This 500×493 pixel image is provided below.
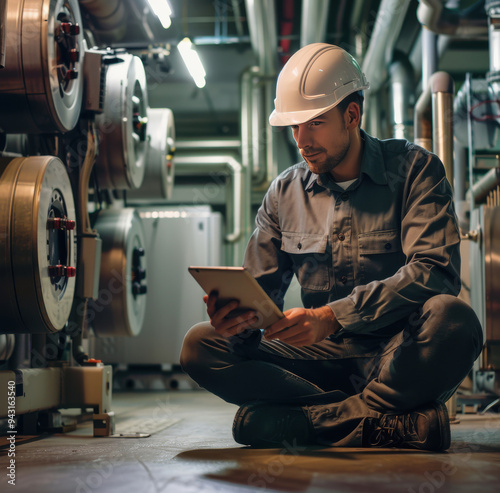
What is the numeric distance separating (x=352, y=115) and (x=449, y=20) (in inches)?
81.7

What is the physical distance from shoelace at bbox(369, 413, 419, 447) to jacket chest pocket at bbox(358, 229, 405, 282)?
1.21ft

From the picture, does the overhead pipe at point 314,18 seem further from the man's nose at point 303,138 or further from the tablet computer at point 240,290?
the tablet computer at point 240,290

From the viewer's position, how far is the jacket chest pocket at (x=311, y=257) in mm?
1723

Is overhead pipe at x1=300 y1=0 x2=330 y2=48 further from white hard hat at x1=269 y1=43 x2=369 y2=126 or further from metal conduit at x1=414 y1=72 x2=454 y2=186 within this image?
white hard hat at x1=269 y1=43 x2=369 y2=126

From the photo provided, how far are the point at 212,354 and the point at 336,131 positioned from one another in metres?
0.67

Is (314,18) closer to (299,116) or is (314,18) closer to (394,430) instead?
(299,116)

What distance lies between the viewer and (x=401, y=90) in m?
4.34

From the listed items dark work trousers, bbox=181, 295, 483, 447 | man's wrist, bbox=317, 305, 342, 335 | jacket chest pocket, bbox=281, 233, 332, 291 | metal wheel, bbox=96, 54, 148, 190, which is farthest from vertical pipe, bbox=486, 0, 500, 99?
man's wrist, bbox=317, 305, 342, 335

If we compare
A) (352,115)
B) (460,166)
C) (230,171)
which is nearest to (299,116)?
(352,115)

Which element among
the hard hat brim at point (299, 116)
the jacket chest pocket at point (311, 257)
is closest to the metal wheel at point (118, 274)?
the jacket chest pocket at point (311, 257)

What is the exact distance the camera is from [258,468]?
122 cm

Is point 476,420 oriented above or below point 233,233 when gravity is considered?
below

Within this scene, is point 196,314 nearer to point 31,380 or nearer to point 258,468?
point 31,380

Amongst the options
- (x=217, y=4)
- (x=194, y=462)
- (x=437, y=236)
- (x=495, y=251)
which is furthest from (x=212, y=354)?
(x=217, y=4)
